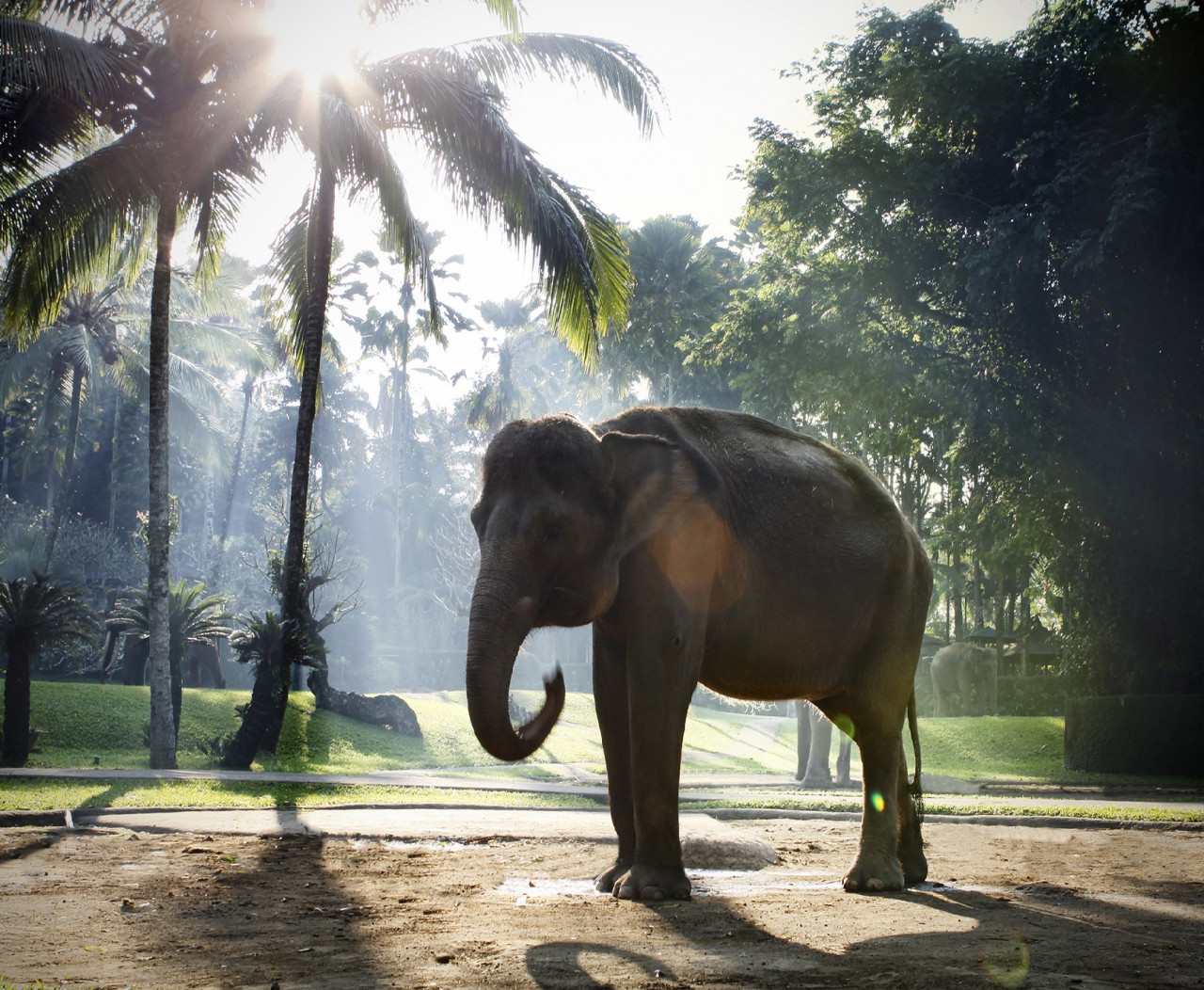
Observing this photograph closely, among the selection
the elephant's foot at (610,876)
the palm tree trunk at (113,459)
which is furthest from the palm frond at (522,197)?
the palm tree trunk at (113,459)

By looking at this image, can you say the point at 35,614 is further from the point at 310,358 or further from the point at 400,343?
the point at 400,343

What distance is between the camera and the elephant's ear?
15.9 ft

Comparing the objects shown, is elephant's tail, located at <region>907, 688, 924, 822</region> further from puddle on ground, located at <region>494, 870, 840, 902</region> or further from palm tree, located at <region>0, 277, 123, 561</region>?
palm tree, located at <region>0, 277, 123, 561</region>

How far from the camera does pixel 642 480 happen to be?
4.93 m

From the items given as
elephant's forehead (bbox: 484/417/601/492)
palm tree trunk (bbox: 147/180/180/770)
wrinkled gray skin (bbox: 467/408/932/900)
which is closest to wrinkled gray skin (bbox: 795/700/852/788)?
palm tree trunk (bbox: 147/180/180/770)

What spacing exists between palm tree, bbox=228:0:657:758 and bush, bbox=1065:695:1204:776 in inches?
531

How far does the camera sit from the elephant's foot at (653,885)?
15.1ft

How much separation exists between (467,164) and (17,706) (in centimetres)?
994

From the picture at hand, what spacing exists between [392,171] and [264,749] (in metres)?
9.28

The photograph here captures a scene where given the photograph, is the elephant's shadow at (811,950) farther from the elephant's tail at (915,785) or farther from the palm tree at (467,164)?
the palm tree at (467,164)

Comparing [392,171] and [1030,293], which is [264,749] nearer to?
[392,171]

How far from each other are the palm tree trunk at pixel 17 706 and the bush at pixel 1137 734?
61.8 feet

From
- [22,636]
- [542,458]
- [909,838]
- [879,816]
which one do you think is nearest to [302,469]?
[22,636]

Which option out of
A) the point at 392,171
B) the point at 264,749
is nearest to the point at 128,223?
the point at 392,171
